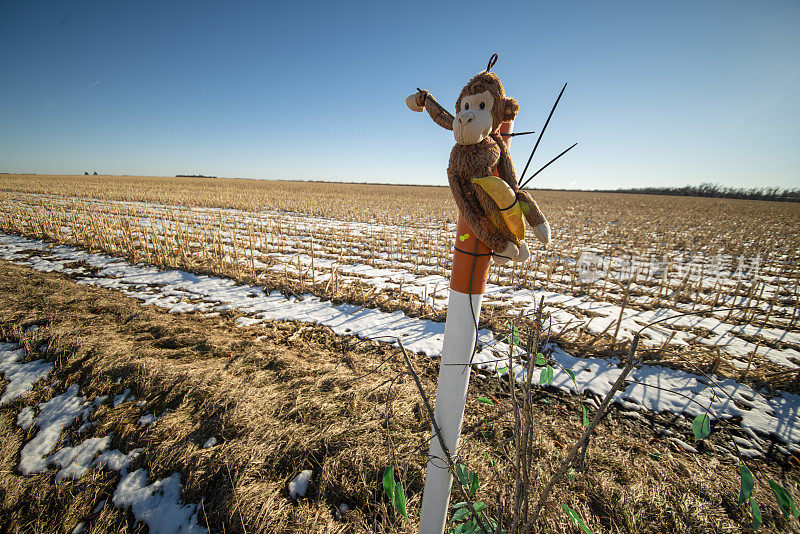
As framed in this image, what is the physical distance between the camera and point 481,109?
1413 millimetres

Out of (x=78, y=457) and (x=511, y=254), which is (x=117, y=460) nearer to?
(x=78, y=457)

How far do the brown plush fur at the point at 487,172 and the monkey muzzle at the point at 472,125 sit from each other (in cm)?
7

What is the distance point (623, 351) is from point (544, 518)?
110 inches

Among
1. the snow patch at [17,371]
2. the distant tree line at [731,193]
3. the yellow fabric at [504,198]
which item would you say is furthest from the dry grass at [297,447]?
the distant tree line at [731,193]

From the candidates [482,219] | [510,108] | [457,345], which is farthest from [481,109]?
[457,345]

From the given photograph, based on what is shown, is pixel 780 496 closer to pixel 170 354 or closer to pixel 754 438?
pixel 754 438

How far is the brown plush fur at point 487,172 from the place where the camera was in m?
1.37

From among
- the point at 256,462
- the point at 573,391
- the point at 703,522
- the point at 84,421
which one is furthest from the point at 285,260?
the point at 703,522

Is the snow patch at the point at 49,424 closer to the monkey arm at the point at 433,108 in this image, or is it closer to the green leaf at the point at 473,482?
the green leaf at the point at 473,482

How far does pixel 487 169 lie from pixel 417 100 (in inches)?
22.2

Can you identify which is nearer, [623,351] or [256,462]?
[256,462]

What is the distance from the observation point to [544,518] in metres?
1.99

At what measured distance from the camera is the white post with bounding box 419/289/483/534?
54.5 inches

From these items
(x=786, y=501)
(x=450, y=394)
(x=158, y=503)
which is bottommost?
(x=158, y=503)
